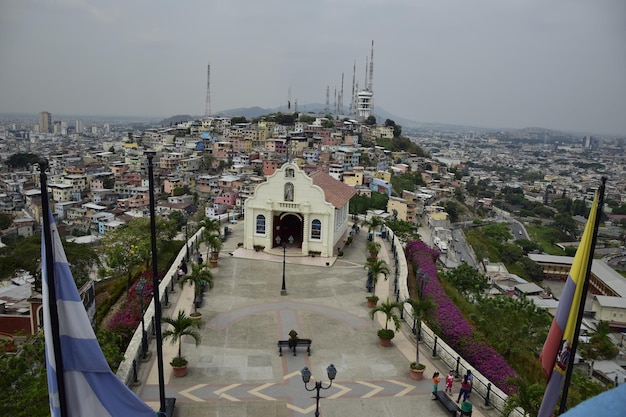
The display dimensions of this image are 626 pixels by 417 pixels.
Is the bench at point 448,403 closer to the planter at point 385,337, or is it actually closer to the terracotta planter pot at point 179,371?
the planter at point 385,337

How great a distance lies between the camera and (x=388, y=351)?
16453 millimetres

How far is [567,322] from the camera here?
9.05 metres

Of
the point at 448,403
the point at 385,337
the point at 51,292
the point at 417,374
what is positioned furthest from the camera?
the point at 385,337

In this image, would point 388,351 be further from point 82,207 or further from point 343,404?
point 82,207

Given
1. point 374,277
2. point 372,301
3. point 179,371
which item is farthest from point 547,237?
point 179,371

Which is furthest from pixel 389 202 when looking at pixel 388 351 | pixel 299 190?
pixel 388 351

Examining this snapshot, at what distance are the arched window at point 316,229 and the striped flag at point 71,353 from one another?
820 inches

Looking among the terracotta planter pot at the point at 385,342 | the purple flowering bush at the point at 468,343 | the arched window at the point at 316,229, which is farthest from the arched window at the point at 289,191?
the terracotta planter pot at the point at 385,342

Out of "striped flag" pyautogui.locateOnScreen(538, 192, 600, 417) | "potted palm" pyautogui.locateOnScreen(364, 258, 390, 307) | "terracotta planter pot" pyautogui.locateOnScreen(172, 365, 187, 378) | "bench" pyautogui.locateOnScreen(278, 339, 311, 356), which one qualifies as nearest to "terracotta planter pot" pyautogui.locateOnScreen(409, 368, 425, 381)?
"bench" pyautogui.locateOnScreen(278, 339, 311, 356)

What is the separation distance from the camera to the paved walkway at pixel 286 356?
13.1 m

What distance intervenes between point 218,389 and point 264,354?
2.48 m

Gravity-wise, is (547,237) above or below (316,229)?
below

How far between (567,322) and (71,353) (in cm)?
837

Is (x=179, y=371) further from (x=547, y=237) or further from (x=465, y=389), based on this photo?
(x=547, y=237)
